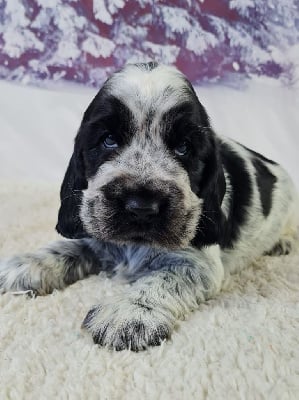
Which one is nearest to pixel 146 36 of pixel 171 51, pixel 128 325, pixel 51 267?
pixel 171 51

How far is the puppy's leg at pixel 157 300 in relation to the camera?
1.91 m

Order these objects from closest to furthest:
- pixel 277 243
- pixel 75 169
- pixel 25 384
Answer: pixel 25 384, pixel 75 169, pixel 277 243

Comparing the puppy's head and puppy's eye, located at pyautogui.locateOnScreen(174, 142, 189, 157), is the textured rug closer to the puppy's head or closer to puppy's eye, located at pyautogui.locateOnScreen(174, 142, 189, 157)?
the puppy's head

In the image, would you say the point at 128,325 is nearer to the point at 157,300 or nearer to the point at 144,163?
the point at 157,300

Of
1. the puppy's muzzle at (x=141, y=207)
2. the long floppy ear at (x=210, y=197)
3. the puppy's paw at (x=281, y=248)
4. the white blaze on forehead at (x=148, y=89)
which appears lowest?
the puppy's paw at (x=281, y=248)

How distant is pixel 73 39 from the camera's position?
4.74 metres

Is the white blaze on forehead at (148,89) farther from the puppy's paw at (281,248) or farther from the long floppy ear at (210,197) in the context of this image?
the puppy's paw at (281,248)

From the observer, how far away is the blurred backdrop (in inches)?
186

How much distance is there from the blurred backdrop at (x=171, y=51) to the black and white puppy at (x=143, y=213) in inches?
82.0

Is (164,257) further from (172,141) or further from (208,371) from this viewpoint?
(208,371)

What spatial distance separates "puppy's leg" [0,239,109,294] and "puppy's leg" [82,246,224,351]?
0.26 m

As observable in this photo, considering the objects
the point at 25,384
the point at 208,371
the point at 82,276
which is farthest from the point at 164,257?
the point at 25,384

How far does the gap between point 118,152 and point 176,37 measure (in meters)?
2.74

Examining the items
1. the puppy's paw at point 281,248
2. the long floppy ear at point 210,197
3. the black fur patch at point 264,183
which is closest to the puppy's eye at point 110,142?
the long floppy ear at point 210,197
